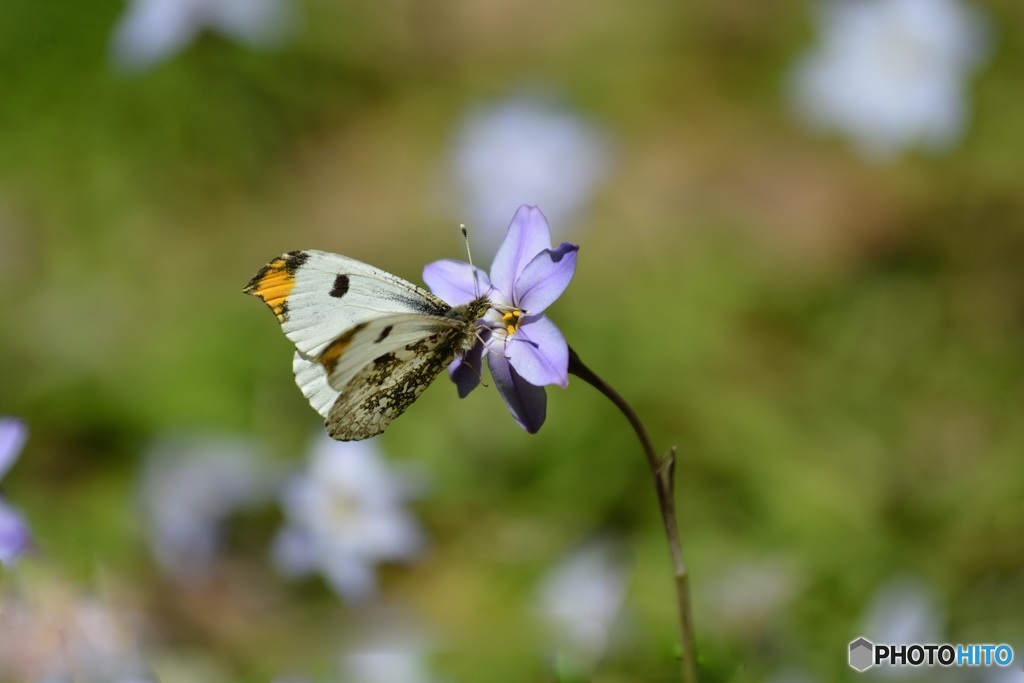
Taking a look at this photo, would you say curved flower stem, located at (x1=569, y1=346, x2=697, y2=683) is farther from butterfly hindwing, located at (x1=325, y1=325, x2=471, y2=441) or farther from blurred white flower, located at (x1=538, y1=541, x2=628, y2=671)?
blurred white flower, located at (x1=538, y1=541, x2=628, y2=671)

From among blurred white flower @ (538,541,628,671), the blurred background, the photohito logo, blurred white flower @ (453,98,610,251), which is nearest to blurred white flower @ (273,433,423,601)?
the blurred background

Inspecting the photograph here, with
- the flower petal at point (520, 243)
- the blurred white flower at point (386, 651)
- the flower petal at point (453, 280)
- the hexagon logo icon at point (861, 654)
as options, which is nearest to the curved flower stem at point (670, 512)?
the flower petal at point (520, 243)

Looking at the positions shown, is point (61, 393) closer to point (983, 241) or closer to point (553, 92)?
point (553, 92)

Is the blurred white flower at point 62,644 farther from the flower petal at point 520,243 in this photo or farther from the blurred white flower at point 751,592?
the blurred white flower at point 751,592

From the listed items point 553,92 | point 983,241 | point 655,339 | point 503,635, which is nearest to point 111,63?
point 553,92

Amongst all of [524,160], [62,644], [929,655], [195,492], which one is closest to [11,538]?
[62,644]

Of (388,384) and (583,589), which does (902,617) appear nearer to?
(583,589)

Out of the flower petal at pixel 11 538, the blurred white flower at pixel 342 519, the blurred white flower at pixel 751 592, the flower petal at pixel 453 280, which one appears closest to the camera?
the flower petal at pixel 11 538
